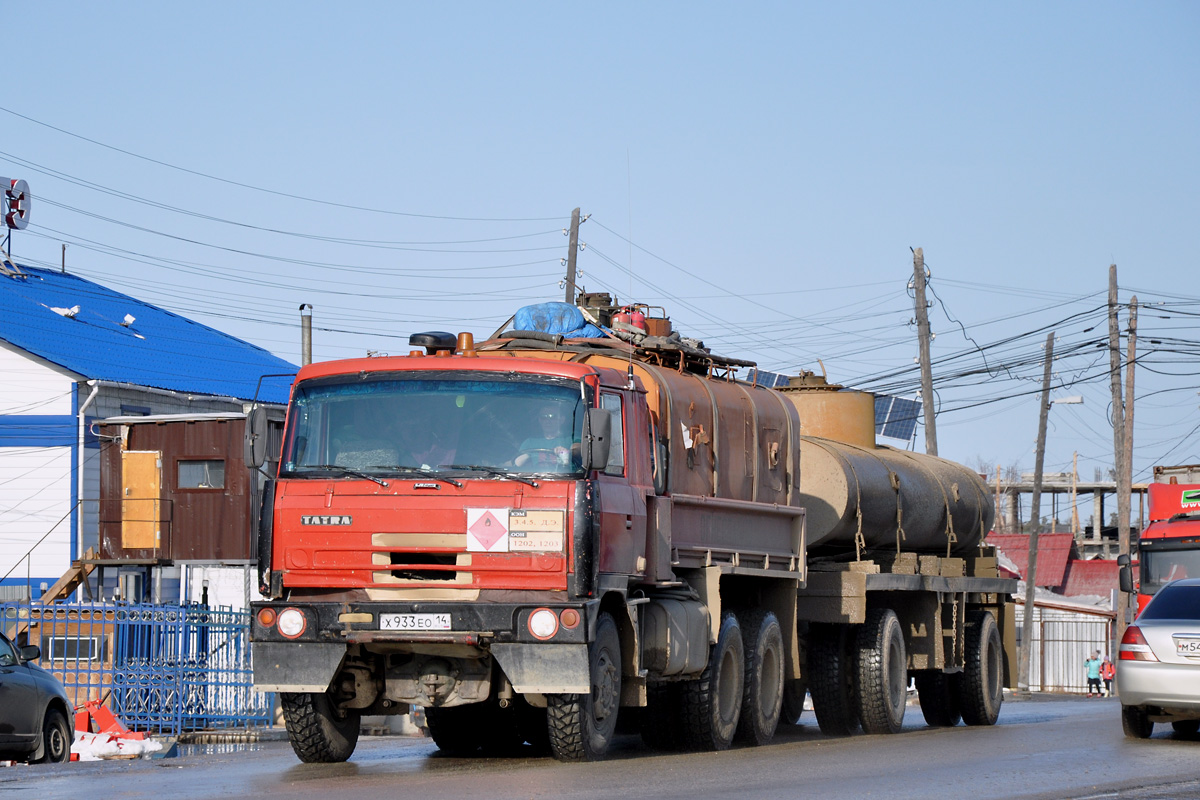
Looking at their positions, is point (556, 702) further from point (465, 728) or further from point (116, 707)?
point (116, 707)

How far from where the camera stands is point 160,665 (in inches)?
834

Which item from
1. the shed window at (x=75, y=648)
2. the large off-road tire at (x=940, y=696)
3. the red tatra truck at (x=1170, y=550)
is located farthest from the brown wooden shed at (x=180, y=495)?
the red tatra truck at (x=1170, y=550)

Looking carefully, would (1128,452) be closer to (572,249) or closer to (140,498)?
(572,249)

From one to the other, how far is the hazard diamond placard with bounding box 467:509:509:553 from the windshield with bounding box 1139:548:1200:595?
14726mm

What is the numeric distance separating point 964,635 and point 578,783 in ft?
37.0

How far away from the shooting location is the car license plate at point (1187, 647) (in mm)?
14180

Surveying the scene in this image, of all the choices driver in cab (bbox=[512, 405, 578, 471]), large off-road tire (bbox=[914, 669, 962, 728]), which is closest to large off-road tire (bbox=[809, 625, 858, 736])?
large off-road tire (bbox=[914, 669, 962, 728])

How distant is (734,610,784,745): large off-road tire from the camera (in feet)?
46.8

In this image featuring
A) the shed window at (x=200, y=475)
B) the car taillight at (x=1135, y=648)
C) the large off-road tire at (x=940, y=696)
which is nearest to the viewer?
the car taillight at (x=1135, y=648)

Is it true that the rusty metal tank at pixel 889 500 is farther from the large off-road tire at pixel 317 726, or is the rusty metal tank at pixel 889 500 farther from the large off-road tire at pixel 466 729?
the large off-road tire at pixel 317 726

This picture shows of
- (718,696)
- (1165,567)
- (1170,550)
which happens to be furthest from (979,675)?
(718,696)

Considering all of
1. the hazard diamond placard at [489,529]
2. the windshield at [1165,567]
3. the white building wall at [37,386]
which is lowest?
the windshield at [1165,567]

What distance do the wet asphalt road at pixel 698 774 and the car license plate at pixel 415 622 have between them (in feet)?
3.26

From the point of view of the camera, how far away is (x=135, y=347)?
122 ft
